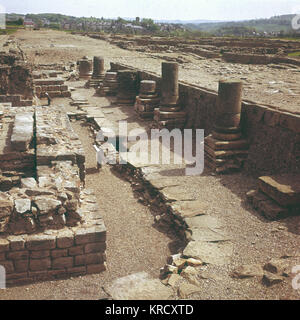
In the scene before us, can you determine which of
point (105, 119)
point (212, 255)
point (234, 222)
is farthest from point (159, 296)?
point (105, 119)

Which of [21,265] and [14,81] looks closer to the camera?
[21,265]

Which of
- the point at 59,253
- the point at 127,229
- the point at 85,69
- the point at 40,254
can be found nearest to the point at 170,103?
the point at 127,229

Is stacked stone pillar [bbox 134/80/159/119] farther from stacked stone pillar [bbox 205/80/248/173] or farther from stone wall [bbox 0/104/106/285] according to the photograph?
stone wall [bbox 0/104/106/285]

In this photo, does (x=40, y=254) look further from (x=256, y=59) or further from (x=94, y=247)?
(x=256, y=59)

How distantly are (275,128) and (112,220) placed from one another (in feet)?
13.9

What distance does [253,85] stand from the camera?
13062mm

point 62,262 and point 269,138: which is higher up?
point 269,138

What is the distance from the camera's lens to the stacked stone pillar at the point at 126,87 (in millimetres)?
16203

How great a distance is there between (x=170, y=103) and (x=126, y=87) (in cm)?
457

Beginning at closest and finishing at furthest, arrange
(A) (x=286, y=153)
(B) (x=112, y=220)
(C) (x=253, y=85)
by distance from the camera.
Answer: (B) (x=112, y=220) < (A) (x=286, y=153) < (C) (x=253, y=85)

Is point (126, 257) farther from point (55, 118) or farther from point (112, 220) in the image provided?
point (55, 118)

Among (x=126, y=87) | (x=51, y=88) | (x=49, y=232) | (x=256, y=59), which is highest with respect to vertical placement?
(x=256, y=59)

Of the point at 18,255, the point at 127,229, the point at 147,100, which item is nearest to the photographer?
the point at 18,255

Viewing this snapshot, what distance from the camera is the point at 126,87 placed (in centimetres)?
1622
